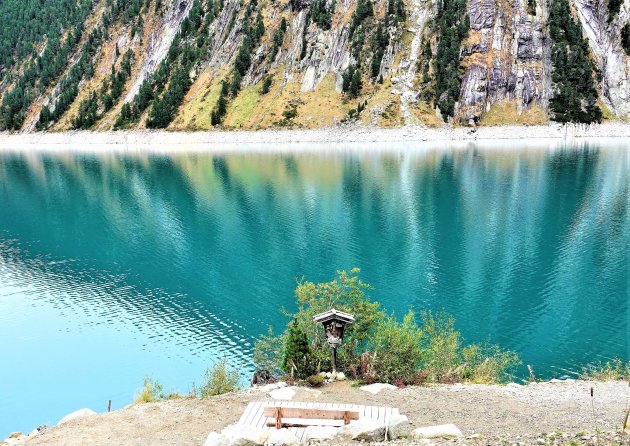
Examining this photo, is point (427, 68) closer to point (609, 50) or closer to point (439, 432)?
point (609, 50)

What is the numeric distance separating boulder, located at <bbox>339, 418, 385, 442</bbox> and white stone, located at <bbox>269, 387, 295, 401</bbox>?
181 inches

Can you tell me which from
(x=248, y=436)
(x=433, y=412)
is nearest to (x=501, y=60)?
(x=433, y=412)

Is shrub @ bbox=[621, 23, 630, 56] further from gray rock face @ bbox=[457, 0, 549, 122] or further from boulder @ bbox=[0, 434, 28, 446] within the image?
boulder @ bbox=[0, 434, 28, 446]

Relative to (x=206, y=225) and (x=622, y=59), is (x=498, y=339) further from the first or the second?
(x=622, y=59)

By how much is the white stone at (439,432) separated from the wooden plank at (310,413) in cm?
226

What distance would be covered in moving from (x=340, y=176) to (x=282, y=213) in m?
29.2

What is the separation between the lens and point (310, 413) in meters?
19.0

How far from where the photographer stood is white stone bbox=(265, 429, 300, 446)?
17188 mm

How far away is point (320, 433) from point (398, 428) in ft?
8.03

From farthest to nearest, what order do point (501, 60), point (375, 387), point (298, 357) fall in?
point (501, 60) < point (298, 357) < point (375, 387)

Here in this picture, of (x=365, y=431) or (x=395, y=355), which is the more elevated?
(x=365, y=431)

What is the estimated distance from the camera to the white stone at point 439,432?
1688 cm

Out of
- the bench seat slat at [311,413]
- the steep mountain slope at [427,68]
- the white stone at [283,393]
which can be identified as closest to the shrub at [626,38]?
the steep mountain slope at [427,68]

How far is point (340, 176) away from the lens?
319ft
